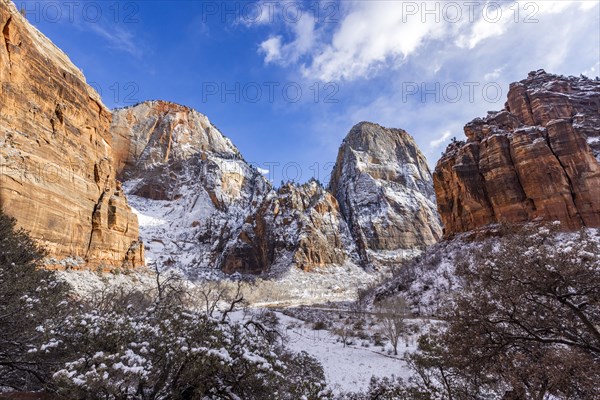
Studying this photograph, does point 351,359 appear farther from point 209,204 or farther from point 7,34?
point 209,204

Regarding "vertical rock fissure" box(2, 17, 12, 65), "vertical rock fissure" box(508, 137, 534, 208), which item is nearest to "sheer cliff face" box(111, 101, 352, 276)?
"vertical rock fissure" box(508, 137, 534, 208)

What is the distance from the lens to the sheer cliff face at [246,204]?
4695 inches

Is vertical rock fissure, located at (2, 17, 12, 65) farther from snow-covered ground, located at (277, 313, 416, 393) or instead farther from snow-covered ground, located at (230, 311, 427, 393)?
snow-covered ground, located at (277, 313, 416, 393)

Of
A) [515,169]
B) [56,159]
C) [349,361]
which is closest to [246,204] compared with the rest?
[56,159]

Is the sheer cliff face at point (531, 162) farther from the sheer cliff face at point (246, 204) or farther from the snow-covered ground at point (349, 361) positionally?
the sheer cliff face at point (246, 204)

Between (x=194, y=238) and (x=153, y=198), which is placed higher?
(x=153, y=198)

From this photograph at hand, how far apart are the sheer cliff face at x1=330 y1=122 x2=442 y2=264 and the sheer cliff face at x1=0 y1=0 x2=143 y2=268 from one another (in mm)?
93442

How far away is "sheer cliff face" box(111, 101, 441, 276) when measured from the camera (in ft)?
391

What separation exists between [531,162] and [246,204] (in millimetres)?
119103

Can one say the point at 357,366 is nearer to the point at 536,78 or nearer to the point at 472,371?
the point at 472,371

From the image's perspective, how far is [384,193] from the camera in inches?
5797

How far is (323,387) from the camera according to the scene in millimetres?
8945

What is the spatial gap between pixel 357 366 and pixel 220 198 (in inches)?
5092

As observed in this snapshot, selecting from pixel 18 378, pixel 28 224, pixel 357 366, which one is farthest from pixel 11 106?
pixel 357 366
